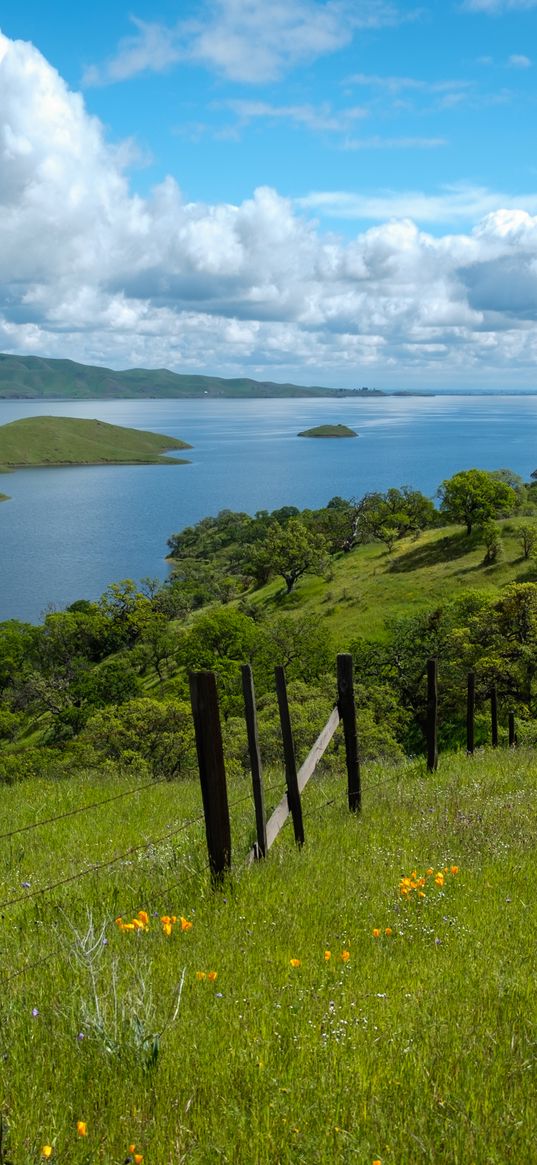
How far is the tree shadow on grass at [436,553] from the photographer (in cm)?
9625

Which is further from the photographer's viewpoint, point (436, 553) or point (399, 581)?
point (436, 553)

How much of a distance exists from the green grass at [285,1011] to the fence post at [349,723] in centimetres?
152

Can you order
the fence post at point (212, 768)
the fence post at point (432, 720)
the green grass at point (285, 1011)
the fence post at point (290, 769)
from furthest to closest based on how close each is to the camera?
the fence post at point (432, 720) < the fence post at point (290, 769) < the fence post at point (212, 768) < the green grass at point (285, 1011)

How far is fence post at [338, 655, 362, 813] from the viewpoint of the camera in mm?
9961

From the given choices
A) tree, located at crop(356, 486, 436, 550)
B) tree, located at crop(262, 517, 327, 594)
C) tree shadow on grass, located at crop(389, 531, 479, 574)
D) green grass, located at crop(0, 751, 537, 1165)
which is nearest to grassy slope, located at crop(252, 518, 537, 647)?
tree shadow on grass, located at crop(389, 531, 479, 574)

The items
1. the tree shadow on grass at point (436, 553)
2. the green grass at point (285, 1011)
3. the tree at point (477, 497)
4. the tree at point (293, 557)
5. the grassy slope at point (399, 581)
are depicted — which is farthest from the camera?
the tree at point (293, 557)

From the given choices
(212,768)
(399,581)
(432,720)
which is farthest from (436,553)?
(212,768)

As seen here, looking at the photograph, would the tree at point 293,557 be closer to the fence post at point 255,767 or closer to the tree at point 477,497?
the tree at point 477,497

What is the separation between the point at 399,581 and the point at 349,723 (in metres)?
82.6

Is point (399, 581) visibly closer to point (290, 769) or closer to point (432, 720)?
point (432, 720)

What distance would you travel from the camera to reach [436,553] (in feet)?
326

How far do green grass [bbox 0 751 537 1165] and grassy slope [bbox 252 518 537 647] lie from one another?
217 feet

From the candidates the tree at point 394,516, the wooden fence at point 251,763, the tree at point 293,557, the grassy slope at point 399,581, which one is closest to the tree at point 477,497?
the grassy slope at point 399,581

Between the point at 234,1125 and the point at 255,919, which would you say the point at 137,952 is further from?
the point at 234,1125
